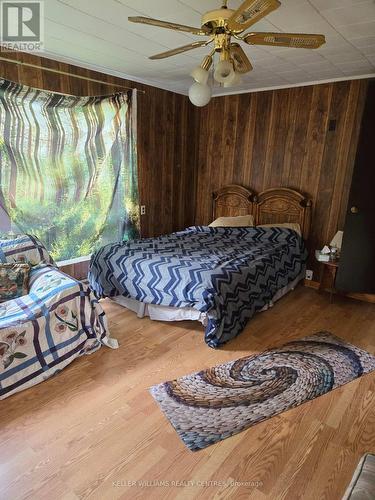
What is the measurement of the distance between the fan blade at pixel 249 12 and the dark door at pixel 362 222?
2.10m

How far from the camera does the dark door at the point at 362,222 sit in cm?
312

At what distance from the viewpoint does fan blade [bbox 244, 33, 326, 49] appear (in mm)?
1639

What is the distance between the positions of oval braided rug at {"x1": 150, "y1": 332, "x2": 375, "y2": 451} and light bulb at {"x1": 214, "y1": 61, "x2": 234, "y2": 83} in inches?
74.6

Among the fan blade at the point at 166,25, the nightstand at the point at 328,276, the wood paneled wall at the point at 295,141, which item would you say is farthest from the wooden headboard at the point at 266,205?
the fan blade at the point at 166,25

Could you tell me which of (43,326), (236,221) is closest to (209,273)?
(43,326)

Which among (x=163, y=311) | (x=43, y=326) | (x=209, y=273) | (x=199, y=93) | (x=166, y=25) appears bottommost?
(x=163, y=311)

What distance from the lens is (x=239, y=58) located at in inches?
76.7

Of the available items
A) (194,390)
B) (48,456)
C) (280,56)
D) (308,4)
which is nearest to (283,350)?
(194,390)

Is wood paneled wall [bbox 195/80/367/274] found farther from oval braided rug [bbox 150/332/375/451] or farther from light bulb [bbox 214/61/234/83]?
light bulb [bbox 214/61/234/83]

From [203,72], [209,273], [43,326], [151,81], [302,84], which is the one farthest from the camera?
[151,81]

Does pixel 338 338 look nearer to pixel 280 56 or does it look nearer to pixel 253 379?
pixel 253 379

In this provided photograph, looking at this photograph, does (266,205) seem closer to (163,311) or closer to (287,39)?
(163,311)

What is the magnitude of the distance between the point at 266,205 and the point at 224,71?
245cm

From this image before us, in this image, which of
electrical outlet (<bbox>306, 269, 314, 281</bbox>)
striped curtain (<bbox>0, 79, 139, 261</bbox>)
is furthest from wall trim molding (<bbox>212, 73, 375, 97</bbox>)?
electrical outlet (<bbox>306, 269, 314, 281</bbox>)
